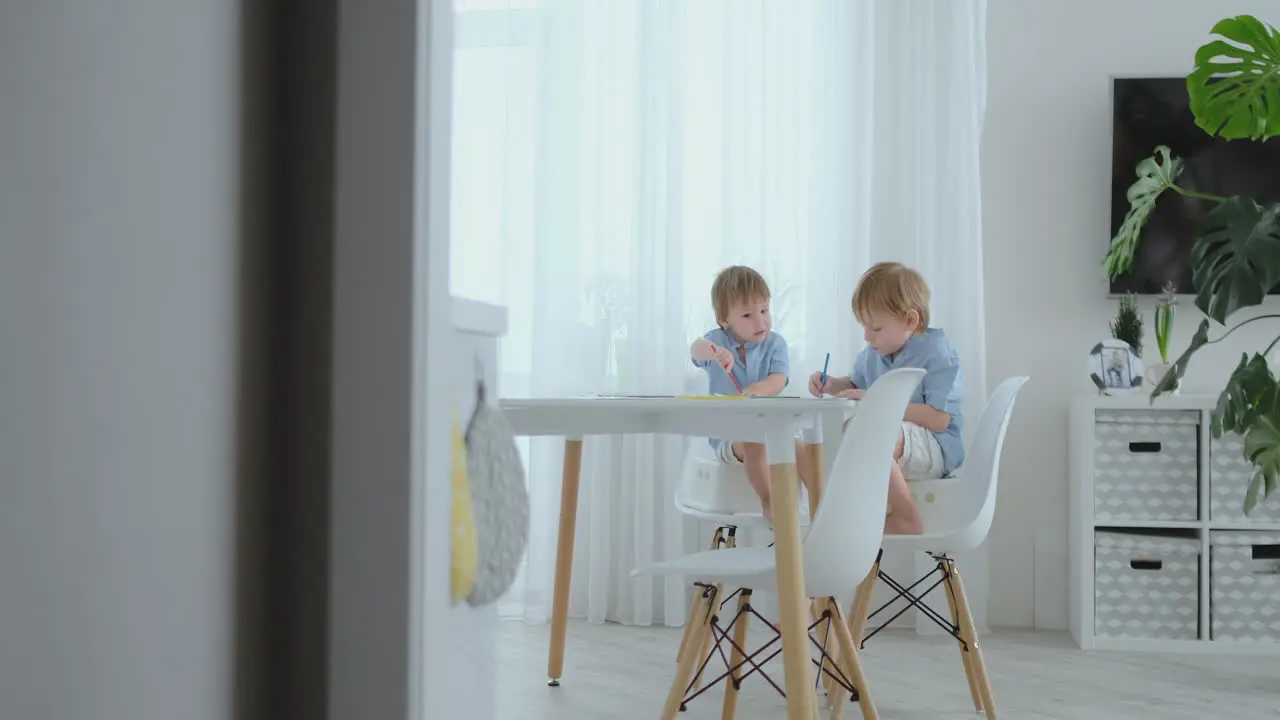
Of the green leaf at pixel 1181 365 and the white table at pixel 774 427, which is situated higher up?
the green leaf at pixel 1181 365

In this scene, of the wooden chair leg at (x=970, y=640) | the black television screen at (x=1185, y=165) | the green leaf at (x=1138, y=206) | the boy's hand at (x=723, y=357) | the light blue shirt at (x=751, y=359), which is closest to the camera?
the wooden chair leg at (x=970, y=640)

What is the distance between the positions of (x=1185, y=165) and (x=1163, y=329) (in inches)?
21.1

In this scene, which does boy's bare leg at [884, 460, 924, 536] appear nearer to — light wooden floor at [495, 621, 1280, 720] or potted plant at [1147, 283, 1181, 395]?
light wooden floor at [495, 621, 1280, 720]

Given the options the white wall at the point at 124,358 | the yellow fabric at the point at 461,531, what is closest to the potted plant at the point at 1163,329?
the yellow fabric at the point at 461,531

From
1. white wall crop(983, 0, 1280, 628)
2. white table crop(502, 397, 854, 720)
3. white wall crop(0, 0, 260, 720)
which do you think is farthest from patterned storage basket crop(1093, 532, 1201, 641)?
white wall crop(0, 0, 260, 720)

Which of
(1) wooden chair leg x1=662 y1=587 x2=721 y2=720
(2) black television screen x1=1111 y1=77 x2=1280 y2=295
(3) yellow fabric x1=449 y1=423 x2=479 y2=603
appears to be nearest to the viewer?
(3) yellow fabric x1=449 y1=423 x2=479 y2=603

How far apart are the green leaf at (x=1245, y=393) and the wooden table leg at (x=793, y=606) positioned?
1.39 meters

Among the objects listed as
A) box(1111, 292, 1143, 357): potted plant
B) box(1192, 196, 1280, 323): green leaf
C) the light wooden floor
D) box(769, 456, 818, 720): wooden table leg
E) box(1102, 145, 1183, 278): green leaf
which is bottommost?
the light wooden floor

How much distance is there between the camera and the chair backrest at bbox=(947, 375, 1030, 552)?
236 cm

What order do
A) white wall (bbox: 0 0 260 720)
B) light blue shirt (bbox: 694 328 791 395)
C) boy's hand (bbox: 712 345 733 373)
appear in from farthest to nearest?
light blue shirt (bbox: 694 328 791 395) < boy's hand (bbox: 712 345 733 373) < white wall (bbox: 0 0 260 720)

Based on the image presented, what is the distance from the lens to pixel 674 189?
349 centimetres

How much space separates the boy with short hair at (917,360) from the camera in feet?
8.67

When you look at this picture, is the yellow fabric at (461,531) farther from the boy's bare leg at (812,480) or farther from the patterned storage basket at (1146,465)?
the patterned storage basket at (1146,465)

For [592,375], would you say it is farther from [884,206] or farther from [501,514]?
[501,514]
